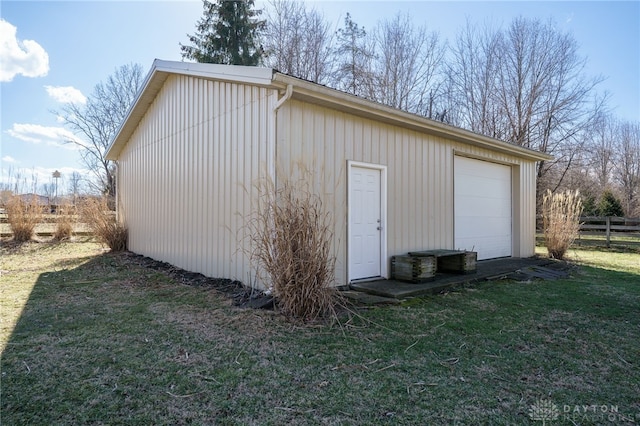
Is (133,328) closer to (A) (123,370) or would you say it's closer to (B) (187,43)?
(A) (123,370)

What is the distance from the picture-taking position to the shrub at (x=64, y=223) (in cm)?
1155

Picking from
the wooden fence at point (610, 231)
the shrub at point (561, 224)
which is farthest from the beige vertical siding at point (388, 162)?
the wooden fence at point (610, 231)

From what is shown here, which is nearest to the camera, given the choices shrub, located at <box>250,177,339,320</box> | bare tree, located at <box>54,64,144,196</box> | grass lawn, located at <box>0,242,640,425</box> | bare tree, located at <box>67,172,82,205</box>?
grass lawn, located at <box>0,242,640,425</box>

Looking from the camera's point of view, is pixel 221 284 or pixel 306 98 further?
pixel 221 284

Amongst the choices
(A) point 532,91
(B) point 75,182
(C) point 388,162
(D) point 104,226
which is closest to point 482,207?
(C) point 388,162

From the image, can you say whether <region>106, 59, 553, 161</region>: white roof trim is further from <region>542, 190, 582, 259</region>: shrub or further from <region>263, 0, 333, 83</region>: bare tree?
<region>263, 0, 333, 83</region>: bare tree

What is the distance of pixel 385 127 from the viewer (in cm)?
598

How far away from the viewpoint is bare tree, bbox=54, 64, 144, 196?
2191 centimetres

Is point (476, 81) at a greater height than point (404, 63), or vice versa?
point (404, 63)

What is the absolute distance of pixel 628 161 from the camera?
2192 centimetres

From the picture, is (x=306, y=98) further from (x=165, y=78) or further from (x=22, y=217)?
(x=22, y=217)

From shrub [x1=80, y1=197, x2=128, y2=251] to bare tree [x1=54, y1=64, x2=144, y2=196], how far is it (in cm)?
1304

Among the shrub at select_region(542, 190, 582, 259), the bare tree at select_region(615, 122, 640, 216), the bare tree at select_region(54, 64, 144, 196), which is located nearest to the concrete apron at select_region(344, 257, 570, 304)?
the shrub at select_region(542, 190, 582, 259)

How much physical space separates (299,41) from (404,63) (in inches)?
192
